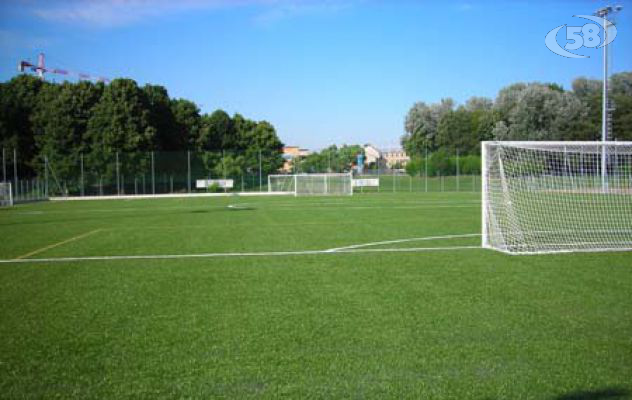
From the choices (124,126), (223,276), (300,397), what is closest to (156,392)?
(300,397)

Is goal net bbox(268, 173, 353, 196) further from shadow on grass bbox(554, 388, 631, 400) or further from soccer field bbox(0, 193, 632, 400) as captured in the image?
shadow on grass bbox(554, 388, 631, 400)

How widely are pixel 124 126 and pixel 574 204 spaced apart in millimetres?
37076

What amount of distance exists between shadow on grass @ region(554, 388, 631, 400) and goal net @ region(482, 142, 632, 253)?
20.6ft

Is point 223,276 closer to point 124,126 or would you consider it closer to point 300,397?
point 300,397

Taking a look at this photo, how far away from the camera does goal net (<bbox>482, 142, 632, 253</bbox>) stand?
419 inches

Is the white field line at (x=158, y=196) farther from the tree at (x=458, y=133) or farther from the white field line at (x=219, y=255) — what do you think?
the tree at (x=458, y=133)

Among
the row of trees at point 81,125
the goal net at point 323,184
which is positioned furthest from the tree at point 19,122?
the goal net at point 323,184

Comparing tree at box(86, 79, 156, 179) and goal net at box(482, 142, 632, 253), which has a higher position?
tree at box(86, 79, 156, 179)

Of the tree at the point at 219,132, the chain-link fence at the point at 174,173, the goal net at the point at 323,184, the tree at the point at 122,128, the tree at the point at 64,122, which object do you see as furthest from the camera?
the tree at the point at 219,132

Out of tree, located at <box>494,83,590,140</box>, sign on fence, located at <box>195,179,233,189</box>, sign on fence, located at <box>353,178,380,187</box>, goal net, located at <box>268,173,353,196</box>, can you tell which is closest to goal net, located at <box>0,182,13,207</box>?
sign on fence, located at <box>195,179,233,189</box>

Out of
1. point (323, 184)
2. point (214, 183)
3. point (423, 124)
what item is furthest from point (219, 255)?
point (423, 124)

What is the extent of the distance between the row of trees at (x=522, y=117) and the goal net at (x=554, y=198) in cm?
3495

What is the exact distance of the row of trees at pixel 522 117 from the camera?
174ft

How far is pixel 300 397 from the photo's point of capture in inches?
138
